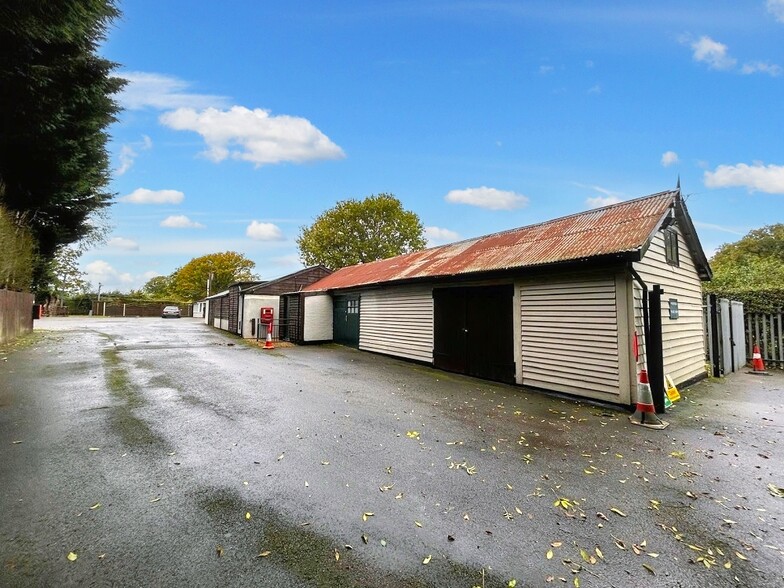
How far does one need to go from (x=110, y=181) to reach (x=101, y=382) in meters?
13.5

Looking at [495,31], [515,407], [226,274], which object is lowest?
[515,407]

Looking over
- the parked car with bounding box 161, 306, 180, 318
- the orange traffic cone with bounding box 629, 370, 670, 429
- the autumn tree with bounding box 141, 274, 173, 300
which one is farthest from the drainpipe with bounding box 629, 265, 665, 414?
the autumn tree with bounding box 141, 274, 173, 300

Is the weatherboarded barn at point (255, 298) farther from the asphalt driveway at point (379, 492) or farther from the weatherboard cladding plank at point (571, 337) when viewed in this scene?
the weatherboard cladding plank at point (571, 337)

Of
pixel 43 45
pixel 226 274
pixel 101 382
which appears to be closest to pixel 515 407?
pixel 101 382

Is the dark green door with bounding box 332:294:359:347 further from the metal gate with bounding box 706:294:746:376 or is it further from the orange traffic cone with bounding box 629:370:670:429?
the metal gate with bounding box 706:294:746:376

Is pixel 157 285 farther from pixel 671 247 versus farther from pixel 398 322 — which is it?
pixel 671 247

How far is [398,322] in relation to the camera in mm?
11070

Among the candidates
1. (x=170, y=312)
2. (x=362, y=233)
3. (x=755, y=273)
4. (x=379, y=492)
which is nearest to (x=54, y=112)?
(x=379, y=492)

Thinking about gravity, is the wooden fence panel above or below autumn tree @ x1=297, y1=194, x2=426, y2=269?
below

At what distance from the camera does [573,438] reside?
13.9 ft

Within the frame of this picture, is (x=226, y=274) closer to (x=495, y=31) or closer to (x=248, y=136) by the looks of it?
(x=248, y=136)

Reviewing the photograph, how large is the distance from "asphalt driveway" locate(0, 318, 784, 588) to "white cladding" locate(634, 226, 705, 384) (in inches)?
57.9

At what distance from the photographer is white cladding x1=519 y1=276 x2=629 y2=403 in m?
5.82

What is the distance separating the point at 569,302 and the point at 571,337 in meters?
0.66
